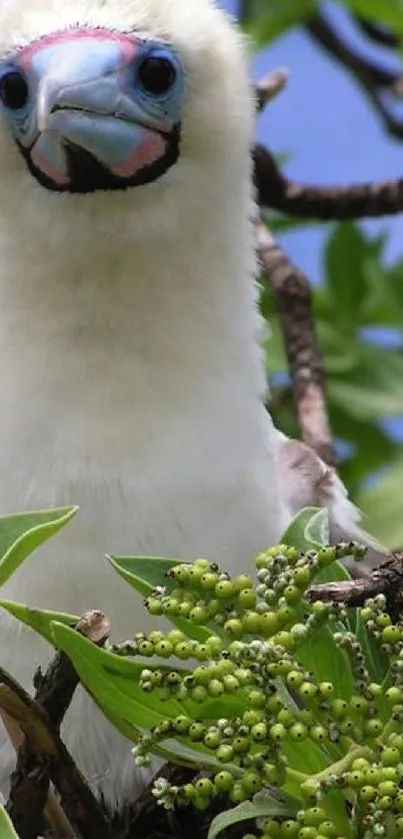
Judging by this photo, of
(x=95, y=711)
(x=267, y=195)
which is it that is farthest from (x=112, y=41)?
(x=267, y=195)

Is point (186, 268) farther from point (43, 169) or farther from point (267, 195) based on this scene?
point (267, 195)

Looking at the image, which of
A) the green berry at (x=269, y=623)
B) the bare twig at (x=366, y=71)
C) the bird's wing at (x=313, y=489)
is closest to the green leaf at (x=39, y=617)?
the green berry at (x=269, y=623)

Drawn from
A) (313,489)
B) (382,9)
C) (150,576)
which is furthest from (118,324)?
(382,9)

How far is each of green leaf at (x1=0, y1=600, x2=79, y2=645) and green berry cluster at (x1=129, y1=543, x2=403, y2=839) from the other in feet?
0.14

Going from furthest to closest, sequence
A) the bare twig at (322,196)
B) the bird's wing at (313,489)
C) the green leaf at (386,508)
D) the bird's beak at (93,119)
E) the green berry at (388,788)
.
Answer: the bare twig at (322,196) → the green leaf at (386,508) → the bird's wing at (313,489) → the bird's beak at (93,119) → the green berry at (388,788)

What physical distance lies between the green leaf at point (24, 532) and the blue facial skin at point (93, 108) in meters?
0.41

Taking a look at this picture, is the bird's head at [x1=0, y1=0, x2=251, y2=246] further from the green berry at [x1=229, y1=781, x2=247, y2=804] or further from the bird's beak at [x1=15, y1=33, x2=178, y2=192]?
the green berry at [x1=229, y1=781, x2=247, y2=804]

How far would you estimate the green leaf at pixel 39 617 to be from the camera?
2.70ft

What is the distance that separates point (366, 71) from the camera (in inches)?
92.4

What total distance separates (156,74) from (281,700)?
2.11ft

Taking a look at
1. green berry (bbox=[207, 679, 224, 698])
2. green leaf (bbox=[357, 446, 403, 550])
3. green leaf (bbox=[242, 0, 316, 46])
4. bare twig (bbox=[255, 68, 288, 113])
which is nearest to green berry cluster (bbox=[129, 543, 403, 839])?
green berry (bbox=[207, 679, 224, 698])

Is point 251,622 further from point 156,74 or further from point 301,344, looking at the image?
point 301,344

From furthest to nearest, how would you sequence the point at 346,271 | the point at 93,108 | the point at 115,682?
1. the point at 346,271
2. the point at 93,108
3. the point at 115,682

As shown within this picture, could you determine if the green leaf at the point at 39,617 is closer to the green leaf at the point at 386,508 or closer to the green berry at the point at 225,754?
the green berry at the point at 225,754
